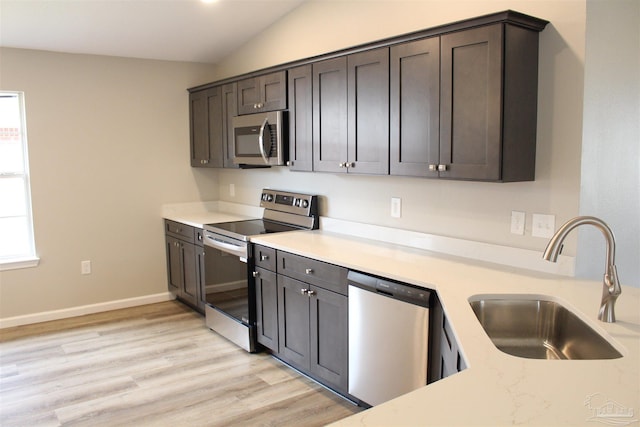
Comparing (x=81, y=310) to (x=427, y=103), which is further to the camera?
(x=81, y=310)

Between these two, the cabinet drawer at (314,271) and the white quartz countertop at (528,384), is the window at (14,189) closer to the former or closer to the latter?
the cabinet drawer at (314,271)

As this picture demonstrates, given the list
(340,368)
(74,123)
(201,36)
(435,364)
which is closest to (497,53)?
(435,364)

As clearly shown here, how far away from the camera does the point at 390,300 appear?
2.70 m

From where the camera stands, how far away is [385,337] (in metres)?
2.76

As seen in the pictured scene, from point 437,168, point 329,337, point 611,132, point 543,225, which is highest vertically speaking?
point 611,132

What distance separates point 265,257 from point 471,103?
1748 millimetres

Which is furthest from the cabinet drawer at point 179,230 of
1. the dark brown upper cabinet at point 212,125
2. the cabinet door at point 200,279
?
the dark brown upper cabinet at point 212,125

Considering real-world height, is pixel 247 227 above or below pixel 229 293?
above

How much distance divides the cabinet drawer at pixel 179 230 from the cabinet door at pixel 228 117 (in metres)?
0.67

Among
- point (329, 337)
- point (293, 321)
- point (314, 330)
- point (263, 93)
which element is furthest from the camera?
point (263, 93)

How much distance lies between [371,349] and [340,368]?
38cm

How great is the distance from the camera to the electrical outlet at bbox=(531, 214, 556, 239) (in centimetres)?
264

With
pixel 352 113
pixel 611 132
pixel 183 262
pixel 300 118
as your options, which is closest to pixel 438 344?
pixel 611 132

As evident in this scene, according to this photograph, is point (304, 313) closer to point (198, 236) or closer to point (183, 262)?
point (198, 236)
